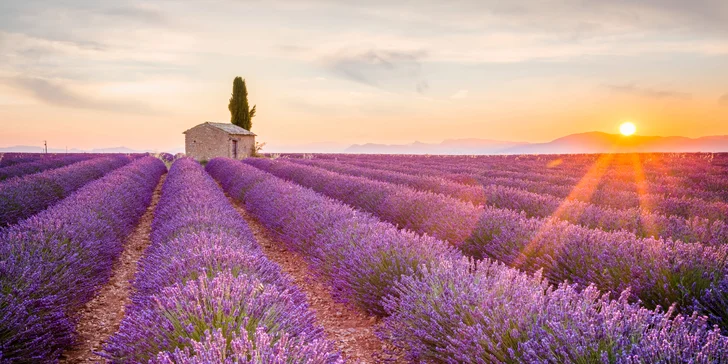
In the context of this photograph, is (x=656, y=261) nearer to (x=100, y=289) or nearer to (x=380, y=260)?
(x=380, y=260)

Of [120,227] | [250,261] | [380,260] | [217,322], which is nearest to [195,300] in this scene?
[217,322]

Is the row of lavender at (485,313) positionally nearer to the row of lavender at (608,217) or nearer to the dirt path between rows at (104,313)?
the row of lavender at (608,217)

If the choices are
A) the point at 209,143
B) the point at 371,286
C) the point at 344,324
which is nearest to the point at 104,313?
the point at 344,324

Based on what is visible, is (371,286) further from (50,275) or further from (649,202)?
(649,202)

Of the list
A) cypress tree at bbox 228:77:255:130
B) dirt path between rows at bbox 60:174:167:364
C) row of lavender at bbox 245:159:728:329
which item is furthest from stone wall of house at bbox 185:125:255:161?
row of lavender at bbox 245:159:728:329

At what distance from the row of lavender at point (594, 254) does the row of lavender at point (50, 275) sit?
12.2 feet

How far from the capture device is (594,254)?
348 cm

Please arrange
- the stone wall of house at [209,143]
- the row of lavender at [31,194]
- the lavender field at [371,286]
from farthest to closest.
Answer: the stone wall of house at [209,143] < the row of lavender at [31,194] < the lavender field at [371,286]

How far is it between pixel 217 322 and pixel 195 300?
0.25m

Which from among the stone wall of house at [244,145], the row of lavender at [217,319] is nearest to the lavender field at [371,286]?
the row of lavender at [217,319]

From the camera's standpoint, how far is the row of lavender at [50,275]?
2.52 metres

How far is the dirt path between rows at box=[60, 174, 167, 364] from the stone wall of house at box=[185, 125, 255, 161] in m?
24.4

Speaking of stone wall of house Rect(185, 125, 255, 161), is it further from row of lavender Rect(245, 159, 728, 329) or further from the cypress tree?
row of lavender Rect(245, 159, 728, 329)

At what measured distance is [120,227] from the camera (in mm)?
6168
